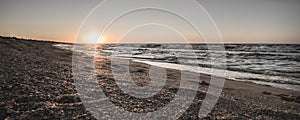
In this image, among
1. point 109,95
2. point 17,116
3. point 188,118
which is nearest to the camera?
point 17,116

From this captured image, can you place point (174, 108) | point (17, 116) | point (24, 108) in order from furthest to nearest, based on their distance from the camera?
point (174, 108) → point (24, 108) → point (17, 116)

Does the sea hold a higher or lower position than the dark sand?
lower

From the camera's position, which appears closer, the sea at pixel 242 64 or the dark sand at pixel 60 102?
the dark sand at pixel 60 102

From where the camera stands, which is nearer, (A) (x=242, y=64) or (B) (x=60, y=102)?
(B) (x=60, y=102)

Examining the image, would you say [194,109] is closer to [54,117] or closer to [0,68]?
[54,117]

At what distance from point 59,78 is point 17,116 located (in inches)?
108

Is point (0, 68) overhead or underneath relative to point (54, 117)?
overhead

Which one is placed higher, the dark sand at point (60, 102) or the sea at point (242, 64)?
the dark sand at point (60, 102)

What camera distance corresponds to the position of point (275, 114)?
5.53 meters

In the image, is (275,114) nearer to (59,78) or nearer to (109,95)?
(109,95)

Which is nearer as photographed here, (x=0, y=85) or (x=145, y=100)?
(x=0, y=85)

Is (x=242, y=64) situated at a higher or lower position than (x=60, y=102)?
lower

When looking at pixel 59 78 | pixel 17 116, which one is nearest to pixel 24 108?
pixel 17 116

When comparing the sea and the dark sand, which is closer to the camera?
the dark sand
